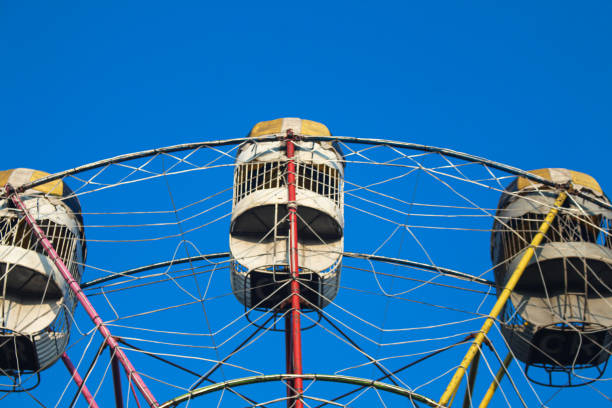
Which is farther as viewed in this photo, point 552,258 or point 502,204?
point 502,204

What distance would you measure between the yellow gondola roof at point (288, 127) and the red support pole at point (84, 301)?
8146mm

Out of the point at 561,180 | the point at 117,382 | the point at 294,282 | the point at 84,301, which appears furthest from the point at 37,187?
the point at 561,180

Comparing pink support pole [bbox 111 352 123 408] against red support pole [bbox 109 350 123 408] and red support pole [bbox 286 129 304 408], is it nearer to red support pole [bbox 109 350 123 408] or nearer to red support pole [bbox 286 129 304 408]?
red support pole [bbox 109 350 123 408]

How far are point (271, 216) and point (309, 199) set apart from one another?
1434 mm

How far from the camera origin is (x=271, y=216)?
119ft

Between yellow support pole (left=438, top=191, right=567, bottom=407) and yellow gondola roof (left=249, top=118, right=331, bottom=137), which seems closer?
yellow support pole (left=438, top=191, right=567, bottom=407)

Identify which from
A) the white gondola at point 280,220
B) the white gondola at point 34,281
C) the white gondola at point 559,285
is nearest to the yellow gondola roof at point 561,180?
the white gondola at point 559,285

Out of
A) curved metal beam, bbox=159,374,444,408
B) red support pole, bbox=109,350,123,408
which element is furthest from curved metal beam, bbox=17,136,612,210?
curved metal beam, bbox=159,374,444,408

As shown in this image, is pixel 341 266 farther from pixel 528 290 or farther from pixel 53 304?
pixel 53 304

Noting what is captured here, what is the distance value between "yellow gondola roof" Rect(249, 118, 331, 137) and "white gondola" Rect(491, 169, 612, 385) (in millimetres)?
7221

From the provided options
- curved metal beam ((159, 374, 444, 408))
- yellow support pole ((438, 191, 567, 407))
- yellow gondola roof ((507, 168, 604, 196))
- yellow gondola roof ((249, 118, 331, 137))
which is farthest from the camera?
yellow gondola roof ((507, 168, 604, 196))

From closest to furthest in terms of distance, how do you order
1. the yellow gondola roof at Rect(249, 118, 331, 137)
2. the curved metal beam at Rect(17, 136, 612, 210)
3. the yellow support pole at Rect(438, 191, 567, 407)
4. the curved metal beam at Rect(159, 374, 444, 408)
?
the curved metal beam at Rect(159, 374, 444, 408)
the yellow support pole at Rect(438, 191, 567, 407)
the curved metal beam at Rect(17, 136, 612, 210)
the yellow gondola roof at Rect(249, 118, 331, 137)

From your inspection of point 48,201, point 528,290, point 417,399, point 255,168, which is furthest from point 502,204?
point 48,201

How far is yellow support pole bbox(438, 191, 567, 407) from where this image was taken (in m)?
30.0
